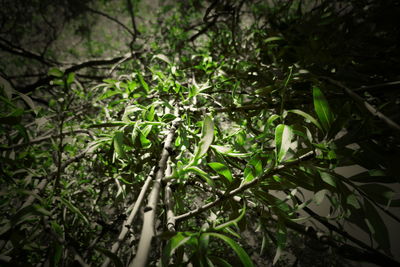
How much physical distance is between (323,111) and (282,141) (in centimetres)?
11

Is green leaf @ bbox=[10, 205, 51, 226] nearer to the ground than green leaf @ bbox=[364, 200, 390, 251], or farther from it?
farther from it

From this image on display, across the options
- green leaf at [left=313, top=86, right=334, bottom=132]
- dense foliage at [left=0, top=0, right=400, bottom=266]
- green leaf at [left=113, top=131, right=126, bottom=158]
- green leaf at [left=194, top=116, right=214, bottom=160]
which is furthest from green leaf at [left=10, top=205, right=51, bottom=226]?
green leaf at [left=313, top=86, right=334, bottom=132]

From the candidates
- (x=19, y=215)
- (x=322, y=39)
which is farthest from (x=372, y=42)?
(x=19, y=215)

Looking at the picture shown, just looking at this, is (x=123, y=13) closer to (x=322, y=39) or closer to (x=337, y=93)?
(x=322, y=39)

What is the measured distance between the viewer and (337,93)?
0.48 meters

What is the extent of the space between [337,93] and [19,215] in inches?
26.7

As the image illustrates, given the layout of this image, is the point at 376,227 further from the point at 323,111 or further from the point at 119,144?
the point at 119,144

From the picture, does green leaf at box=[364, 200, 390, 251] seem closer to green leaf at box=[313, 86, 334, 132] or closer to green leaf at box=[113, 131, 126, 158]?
green leaf at box=[313, 86, 334, 132]

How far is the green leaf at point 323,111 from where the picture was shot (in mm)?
337

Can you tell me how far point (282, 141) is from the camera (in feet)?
1.01

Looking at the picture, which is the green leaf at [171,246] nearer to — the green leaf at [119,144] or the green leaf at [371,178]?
the green leaf at [119,144]

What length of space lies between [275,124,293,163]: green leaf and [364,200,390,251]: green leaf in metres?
0.16

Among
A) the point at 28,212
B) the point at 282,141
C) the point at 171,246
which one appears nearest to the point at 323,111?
the point at 282,141

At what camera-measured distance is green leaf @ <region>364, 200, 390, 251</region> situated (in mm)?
284
